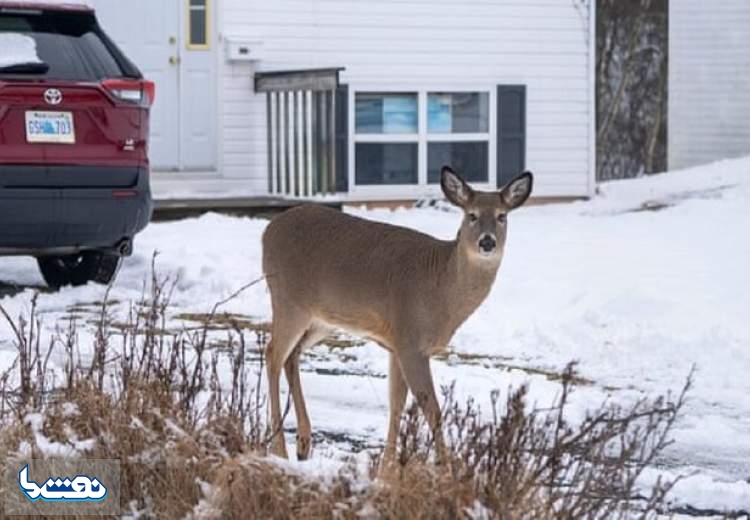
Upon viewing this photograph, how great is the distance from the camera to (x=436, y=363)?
36.1 feet

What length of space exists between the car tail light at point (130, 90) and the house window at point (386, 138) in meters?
8.50

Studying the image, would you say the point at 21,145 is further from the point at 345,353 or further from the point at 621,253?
the point at 621,253

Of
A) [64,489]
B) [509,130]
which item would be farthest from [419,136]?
[64,489]

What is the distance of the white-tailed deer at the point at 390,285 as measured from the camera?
314 inches

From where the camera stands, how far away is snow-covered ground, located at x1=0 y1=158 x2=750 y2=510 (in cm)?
930

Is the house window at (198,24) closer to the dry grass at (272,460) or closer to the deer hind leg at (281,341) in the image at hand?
the deer hind leg at (281,341)

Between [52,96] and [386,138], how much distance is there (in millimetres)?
9463

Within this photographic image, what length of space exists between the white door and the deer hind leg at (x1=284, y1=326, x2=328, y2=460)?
11737 millimetres

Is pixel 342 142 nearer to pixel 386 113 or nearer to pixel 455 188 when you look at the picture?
pixel 386 113

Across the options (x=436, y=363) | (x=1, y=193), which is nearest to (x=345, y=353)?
(x=436, y=363)

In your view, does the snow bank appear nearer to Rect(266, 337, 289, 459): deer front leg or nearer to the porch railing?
Rect(266, 337, 289, 459): deer front leg

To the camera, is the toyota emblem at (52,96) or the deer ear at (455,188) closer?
the deer ear at (455,188)

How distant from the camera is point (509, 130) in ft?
73.2

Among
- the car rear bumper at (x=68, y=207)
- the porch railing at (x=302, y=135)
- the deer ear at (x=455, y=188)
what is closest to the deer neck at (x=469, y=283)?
the deer ear at (x=455, y=188)
